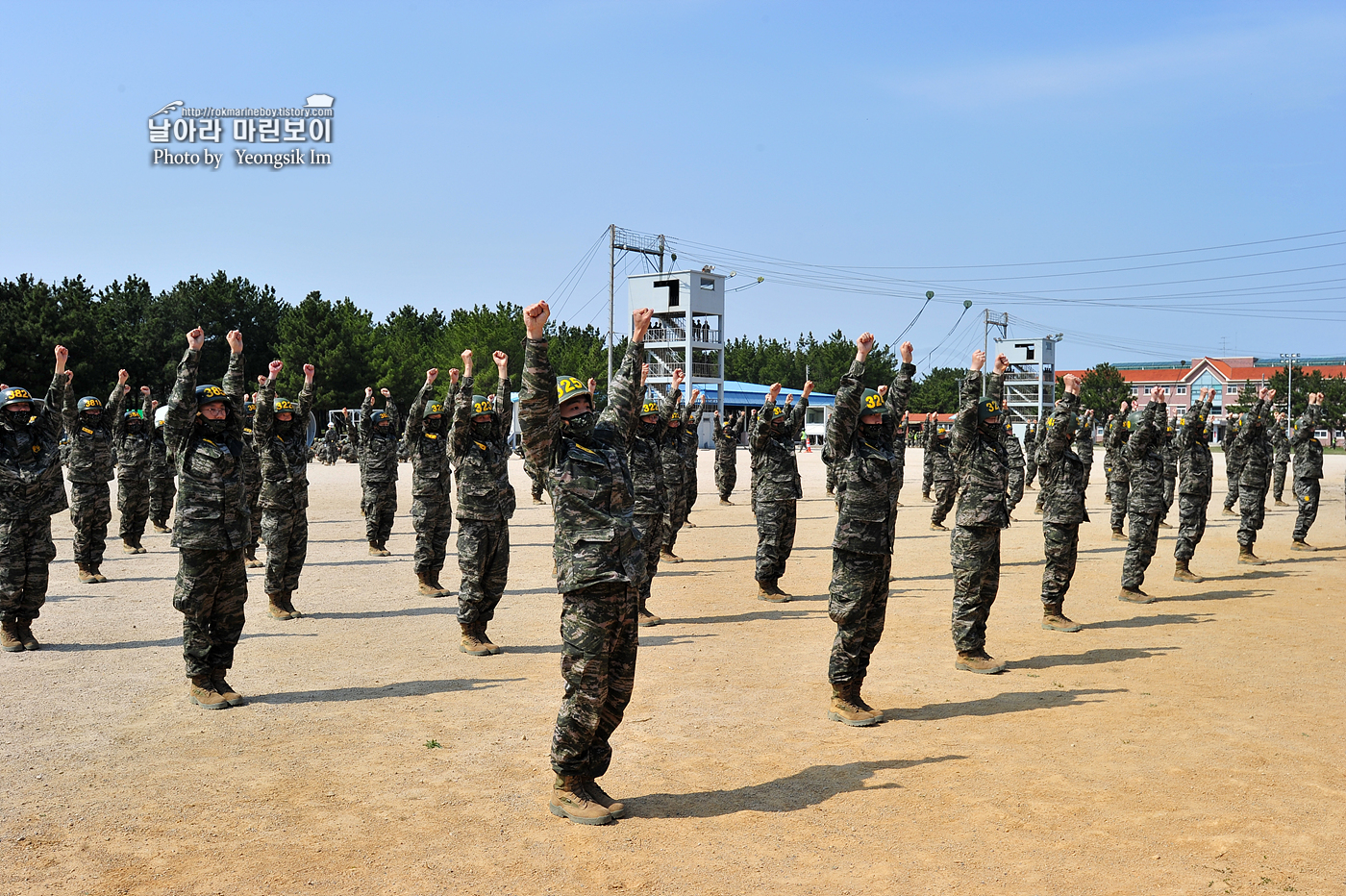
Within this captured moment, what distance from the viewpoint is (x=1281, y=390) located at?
327 ft

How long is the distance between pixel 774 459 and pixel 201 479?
8.04 m

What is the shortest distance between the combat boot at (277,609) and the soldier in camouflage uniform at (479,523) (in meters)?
2.80

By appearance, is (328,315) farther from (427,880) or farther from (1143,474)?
(427,880)

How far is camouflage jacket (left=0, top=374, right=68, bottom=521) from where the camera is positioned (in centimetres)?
979

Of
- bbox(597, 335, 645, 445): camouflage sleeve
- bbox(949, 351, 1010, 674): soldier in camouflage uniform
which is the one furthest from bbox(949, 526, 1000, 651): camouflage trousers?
bbox(597, 335, 645, 445): camouflage sleeve

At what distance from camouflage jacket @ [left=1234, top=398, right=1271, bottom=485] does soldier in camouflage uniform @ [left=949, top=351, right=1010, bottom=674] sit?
35.8 feet

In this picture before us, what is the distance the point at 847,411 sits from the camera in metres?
8.00

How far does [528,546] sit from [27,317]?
50207mm

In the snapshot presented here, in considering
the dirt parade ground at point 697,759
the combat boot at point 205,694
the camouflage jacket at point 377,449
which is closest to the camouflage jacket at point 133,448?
the camouflage jacket at point 377,449

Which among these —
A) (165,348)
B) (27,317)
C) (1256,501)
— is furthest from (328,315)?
(1256,501)

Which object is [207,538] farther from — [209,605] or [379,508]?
[379,508]

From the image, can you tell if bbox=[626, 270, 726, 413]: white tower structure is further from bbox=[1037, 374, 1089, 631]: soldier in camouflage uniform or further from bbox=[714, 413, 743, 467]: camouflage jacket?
bbox=[1037, 374, 1089, 631]: soldier in camouflage uniform

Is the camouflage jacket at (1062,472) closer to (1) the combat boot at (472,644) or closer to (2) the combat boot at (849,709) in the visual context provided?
(2) the combat boot at (849,709)

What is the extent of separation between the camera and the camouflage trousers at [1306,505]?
1889cm
